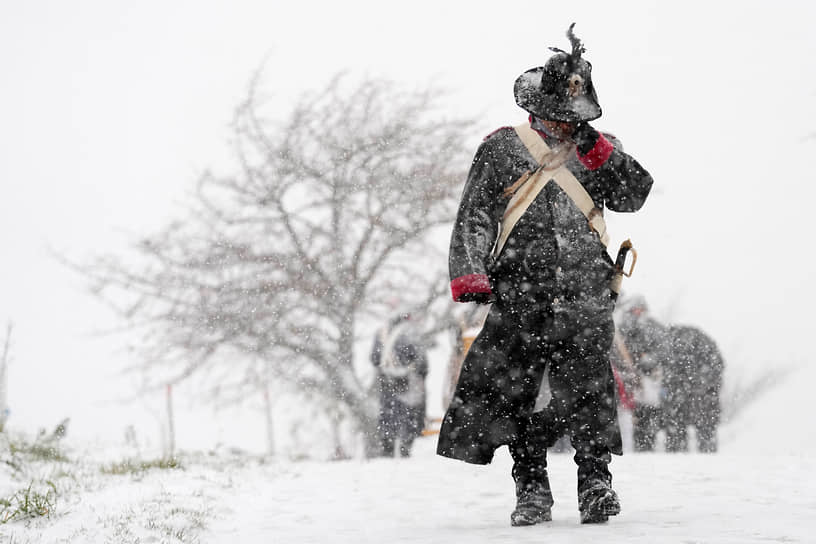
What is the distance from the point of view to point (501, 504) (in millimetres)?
4473

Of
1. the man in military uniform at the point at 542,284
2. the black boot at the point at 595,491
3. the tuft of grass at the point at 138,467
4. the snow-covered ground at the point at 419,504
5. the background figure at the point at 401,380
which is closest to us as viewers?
the snow-covered ground at the point at 419,504

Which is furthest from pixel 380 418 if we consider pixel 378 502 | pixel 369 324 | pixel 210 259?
pixel 378 502

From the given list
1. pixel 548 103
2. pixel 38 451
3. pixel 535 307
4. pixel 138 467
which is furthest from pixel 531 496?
pixel 38 451

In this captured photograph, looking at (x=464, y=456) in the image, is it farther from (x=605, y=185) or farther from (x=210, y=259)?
(x=210, y=259)

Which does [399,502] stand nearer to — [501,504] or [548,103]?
[501,504]

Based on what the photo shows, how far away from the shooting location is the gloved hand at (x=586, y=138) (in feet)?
10.9

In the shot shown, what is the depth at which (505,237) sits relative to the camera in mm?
3518

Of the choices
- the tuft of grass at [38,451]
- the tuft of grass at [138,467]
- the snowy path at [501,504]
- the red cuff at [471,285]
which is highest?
the red cuff at [471,285]

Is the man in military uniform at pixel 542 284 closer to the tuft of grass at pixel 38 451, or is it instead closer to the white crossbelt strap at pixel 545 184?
the white crossbelt strap at pixel 545 184

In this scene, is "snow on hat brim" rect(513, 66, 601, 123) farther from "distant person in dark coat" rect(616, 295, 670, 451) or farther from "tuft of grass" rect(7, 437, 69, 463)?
"distant person in dark coat" rect(616, 295, 670, 451)

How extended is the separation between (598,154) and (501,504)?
1991 mm

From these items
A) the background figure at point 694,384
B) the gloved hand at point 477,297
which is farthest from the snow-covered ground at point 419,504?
the background figure at point 694,384

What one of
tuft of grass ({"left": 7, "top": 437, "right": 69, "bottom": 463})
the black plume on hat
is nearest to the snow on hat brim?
the black plume on hat

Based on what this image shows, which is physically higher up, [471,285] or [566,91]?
[566,91]
